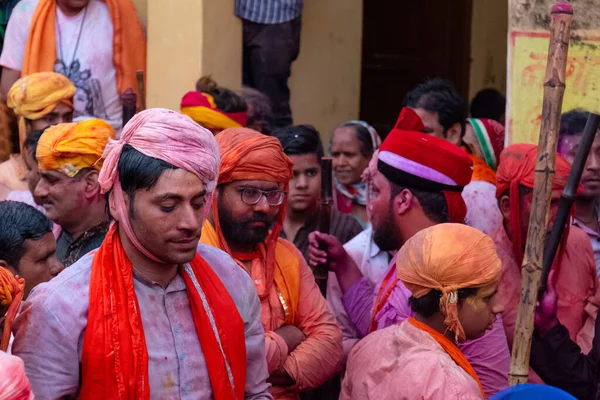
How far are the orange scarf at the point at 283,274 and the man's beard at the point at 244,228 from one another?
61mm

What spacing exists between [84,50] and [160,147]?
4154 millimetres

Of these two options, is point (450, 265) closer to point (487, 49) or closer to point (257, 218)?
point (257, 218)

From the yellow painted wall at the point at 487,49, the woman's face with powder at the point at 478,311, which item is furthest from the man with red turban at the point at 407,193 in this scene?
the yellow painted wall at the point at 487,49

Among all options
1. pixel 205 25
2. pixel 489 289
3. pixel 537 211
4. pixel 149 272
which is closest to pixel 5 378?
pixel 149 272

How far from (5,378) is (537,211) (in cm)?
216

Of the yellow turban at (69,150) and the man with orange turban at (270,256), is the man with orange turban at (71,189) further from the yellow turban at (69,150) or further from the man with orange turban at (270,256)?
the man with orange turban at (270,256)

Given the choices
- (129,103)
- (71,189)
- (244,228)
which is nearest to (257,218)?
(244,228)

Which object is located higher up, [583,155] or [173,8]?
[173,8]

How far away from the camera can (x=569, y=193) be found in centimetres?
423

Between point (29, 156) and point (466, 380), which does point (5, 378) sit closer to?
point (466, 380)

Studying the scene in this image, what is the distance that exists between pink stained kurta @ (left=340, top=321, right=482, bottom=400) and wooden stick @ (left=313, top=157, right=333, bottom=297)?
1.09 m

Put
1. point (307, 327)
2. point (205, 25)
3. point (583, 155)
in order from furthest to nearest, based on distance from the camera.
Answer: point (205, 25) → point (307, 327) → point (583, 155)

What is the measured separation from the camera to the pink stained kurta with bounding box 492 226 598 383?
4.68m

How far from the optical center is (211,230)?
14.8 ft
